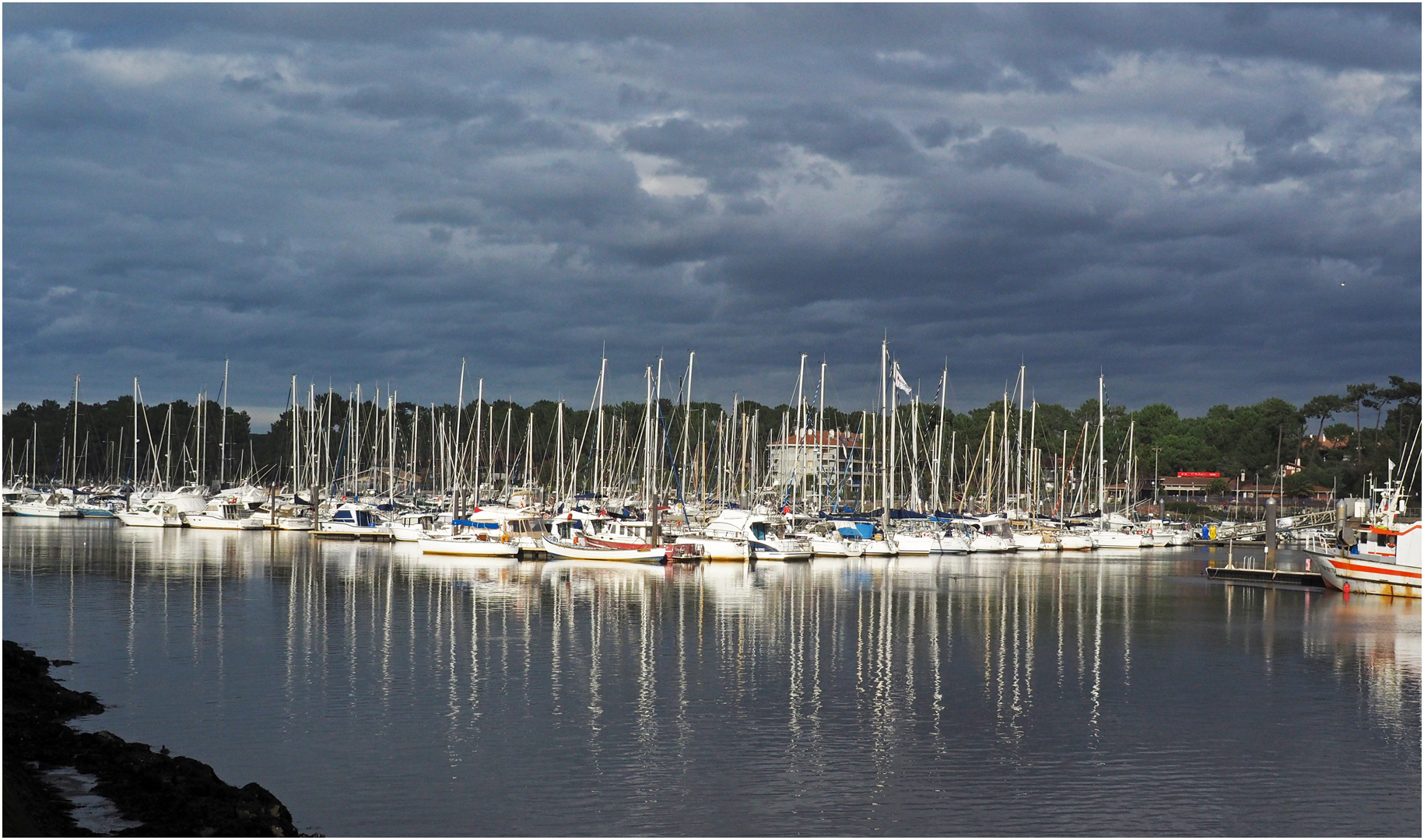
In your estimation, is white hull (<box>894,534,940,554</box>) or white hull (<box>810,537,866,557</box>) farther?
white hull (<box>894,534,940,554</box>)

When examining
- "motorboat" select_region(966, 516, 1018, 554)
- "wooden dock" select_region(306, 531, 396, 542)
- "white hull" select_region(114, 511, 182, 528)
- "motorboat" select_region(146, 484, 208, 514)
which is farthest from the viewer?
"motorboat" select_region(146, 484, 208, 514)

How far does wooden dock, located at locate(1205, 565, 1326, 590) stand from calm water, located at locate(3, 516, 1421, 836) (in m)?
8.53

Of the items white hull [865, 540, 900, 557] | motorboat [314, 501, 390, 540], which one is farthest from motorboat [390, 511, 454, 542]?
white hull [865, 540, 900, 557]

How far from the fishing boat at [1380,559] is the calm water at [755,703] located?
3.29 m

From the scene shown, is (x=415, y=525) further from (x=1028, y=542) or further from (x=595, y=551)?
(x=1028, y=542)

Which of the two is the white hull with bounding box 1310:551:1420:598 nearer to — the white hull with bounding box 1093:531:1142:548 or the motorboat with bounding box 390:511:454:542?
the white hull with bounding box 1093:531:1142:548

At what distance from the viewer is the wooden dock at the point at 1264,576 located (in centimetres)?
7556

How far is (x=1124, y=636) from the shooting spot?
5134 centimetres

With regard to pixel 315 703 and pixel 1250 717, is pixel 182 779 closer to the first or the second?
pixel 315 703

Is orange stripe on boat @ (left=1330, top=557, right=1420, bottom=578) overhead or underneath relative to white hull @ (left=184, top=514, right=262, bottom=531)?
overhead

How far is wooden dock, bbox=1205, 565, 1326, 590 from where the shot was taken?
75.6 metres

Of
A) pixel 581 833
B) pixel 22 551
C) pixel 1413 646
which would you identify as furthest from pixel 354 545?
pixel 581 833

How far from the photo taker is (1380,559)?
6725 cm

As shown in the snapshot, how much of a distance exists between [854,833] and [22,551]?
81859mm
